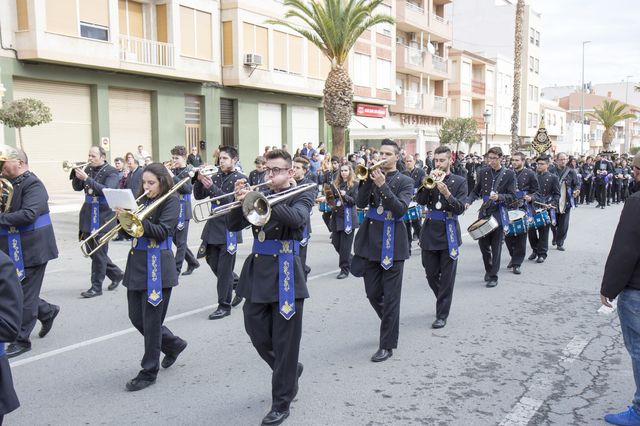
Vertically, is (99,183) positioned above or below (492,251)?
above

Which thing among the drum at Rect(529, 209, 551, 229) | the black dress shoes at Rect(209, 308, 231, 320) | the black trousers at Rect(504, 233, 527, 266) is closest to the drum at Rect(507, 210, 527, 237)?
the black trousers at Rect(504, 233, 527, 266)

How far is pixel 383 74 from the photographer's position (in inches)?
1494

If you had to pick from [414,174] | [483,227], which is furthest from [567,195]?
[483,227]

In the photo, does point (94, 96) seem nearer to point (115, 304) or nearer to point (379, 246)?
point (115, 304)

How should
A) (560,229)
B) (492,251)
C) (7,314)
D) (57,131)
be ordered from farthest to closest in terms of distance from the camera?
(57,131)
(560,229)
(492,251)
(7,314)

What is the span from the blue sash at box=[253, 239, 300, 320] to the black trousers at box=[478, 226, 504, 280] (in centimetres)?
537

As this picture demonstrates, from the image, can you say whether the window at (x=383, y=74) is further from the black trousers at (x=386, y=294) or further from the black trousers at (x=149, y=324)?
the black trousers at (x=149, y=324)

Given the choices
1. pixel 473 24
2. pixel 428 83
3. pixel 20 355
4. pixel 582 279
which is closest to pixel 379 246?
pixel 20 355

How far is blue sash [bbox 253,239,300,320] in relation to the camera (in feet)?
14.8

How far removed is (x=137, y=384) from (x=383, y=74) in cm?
3482

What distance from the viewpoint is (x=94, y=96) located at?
2166 centimetres

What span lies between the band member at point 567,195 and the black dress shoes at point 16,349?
10.2 metres

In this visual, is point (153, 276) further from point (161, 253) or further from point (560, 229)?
point (560, 229)

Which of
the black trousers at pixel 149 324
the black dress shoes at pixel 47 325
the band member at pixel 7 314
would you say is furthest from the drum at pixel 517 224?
the band member at pixel 7 314
